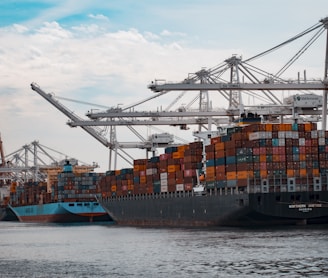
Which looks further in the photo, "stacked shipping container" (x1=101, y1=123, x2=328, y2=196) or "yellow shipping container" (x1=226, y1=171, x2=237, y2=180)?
"yellow shipping container" (x1=226, y1=171, x2=237, y2=180)

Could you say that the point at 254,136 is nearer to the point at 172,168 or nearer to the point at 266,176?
the point at 266,176

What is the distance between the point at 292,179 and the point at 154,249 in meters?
20.1

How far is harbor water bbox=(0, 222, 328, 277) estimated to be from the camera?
38719 mm

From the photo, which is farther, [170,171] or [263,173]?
[170,171]

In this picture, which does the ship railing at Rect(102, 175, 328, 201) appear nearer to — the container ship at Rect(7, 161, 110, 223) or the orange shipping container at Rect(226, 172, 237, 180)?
the orange shipping container at Rect(226, 172, 237, 180)

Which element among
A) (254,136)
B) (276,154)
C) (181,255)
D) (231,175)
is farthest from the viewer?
(231,175)

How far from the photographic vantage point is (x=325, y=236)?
5375 centimetres

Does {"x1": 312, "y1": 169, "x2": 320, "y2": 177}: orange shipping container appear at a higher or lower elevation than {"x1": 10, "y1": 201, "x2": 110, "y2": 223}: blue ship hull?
higher

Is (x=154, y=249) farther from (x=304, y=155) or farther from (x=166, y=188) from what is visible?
(x=166, y=188)

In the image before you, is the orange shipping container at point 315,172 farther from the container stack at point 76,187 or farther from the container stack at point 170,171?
the container stack at point 76,187

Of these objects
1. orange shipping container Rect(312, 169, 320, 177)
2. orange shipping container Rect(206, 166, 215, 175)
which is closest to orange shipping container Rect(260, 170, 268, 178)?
orange shipping container Rect(312, 169, 320, 177)

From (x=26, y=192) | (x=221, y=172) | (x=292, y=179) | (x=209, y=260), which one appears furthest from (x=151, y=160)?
(x=26, y=192)

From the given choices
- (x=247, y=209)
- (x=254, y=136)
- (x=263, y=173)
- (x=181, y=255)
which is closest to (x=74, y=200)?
(x=247, y=209)

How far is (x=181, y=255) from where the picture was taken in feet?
150
